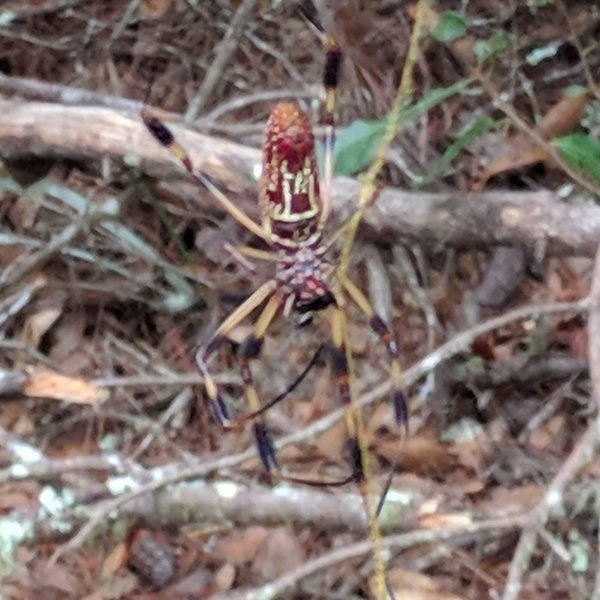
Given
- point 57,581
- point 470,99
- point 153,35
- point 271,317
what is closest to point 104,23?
point 153,35

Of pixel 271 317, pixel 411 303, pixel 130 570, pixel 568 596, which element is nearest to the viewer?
pixel 271 317

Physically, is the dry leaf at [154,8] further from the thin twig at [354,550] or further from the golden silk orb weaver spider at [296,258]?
the thin twig at [354,550]

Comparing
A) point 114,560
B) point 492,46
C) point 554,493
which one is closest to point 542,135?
point 492,46

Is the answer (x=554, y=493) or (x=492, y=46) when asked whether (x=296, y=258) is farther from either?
(x=492, y=46)

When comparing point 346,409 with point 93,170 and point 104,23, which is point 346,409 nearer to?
point 93,170

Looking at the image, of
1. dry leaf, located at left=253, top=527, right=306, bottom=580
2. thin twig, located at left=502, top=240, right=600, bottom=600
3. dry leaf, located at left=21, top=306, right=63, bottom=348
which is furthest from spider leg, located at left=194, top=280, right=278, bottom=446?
dry leaf, located at left=21, top=306, right=63, bottom=348
